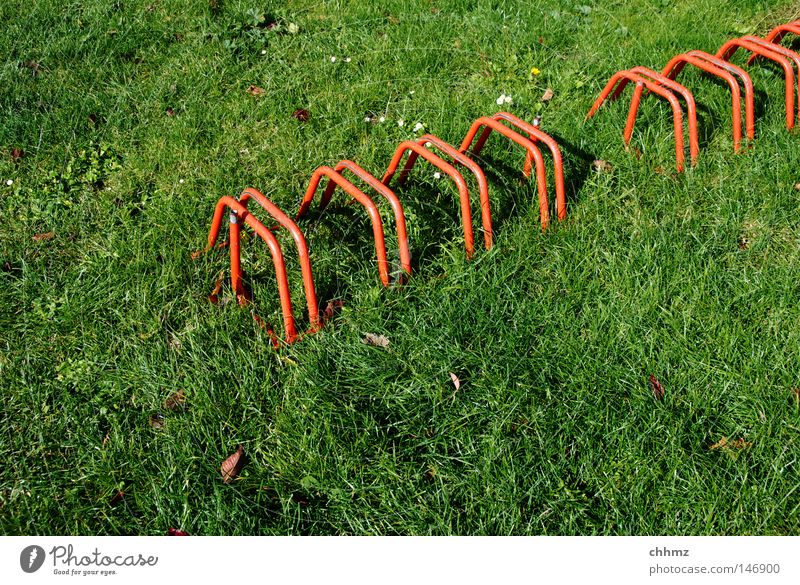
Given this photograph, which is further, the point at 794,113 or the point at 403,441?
the point at 794,113

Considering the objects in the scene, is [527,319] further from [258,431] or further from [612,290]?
[258,431]

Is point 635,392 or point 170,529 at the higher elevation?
point 635,392

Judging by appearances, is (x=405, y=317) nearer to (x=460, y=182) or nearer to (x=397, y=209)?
(x=397, y=209)

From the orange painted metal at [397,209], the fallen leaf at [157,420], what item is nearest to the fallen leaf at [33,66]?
the orange painted metal at [397,209]

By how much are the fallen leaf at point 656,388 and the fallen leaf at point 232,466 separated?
1.57 metres

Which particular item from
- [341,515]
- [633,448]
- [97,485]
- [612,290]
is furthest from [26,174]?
[633,448]

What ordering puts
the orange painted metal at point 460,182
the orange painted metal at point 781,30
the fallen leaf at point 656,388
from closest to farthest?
the fallen leaf at point 656,388 → the orange painted metal at point 460,182 → the orange painted metal at point 781,30

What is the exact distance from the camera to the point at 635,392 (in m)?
3.04

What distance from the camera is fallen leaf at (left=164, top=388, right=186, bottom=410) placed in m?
3.13

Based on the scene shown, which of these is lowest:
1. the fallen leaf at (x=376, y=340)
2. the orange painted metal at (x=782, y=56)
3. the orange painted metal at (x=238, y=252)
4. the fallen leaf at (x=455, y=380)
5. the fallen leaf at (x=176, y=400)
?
the fallen leaf at (x=176, y=400)

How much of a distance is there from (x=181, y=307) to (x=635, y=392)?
1.96 meters

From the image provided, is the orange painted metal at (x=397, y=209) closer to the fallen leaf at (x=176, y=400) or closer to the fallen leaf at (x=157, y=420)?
the fallen leaf at (x=176, y=400)

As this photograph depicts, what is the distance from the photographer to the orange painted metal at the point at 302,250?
3.11 meters

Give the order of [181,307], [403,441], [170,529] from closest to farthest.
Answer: [170,529]
[403,441]
[181,307]
